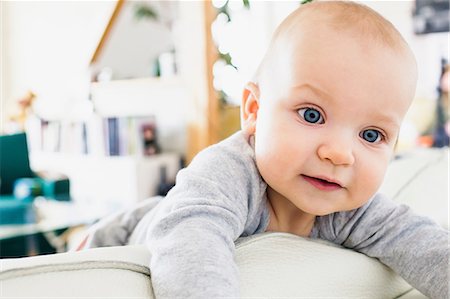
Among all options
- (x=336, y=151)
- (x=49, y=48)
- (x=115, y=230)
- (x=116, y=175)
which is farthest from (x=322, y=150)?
(x=49, y=48)

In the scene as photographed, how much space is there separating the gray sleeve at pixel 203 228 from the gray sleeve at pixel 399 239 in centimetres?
17

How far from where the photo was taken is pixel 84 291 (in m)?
0.50

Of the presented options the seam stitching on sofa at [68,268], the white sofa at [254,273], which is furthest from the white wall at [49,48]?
the seam stitching on sofa at [68,268]

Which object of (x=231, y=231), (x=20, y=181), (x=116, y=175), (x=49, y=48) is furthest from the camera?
(x=49, y=48)

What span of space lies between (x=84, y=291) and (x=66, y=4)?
202 inches

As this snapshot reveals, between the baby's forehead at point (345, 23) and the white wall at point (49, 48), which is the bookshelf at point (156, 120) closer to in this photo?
the white wall at point (49, 48)

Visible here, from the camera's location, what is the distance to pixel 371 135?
754 mm

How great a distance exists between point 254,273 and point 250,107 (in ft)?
1.05

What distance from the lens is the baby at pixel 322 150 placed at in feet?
2.29

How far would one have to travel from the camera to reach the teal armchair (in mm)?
3594

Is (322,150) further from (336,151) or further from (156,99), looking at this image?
(156,99)

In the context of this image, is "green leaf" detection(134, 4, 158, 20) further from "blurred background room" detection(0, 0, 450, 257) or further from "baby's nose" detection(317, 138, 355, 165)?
"baby's nose" detection(317, 138, 355, 165)

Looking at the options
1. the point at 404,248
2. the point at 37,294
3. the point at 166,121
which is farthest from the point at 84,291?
the point at 166,121

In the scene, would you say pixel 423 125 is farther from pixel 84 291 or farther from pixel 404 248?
pixel 84 291
